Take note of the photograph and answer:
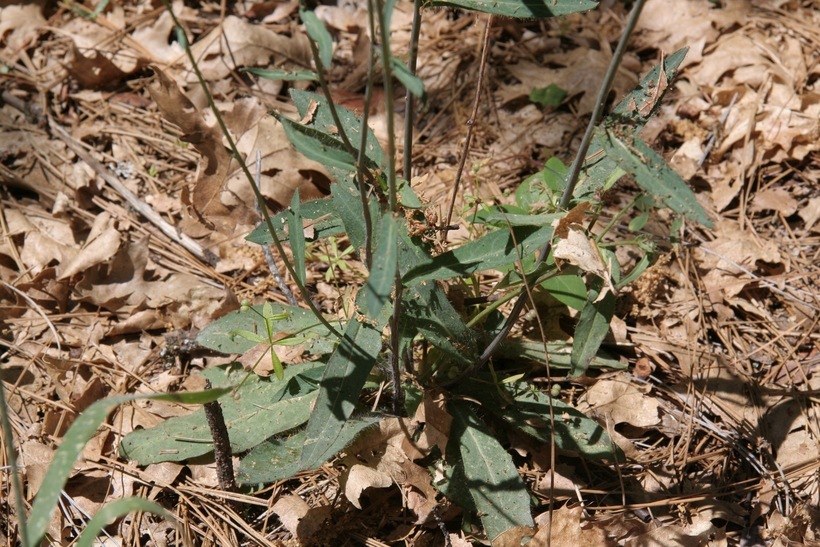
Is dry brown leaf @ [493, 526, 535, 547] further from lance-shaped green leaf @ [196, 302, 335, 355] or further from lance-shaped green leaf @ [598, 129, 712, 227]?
lance-shaped green leaf @ [598, 129, 712, 227]

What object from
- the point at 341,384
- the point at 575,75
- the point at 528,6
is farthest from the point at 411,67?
the point at 575,75

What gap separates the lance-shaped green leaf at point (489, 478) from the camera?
5.70ft

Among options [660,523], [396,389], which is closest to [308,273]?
[396,389]

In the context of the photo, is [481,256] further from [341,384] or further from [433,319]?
[341,384]

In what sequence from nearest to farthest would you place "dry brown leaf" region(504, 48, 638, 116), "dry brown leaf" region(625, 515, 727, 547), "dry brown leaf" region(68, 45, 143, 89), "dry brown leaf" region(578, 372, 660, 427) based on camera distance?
"dry brown leaf" region(625, 515, 727, 547) → "dry brown leaf" region(578, 372, 660, 427) → "dry brown leaf" region(504, 48, 638, 116) → "dry brown leaf" region(68, 45, 143, 89)

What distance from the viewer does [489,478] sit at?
1.80 meters

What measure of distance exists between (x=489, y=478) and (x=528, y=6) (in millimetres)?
1197

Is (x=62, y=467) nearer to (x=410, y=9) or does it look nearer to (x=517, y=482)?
(x=517, y=482)

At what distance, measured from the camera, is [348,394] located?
1551 millimetres

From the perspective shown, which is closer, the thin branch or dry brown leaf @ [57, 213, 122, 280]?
dry brown leaf @ [57, 213, 122, 280]

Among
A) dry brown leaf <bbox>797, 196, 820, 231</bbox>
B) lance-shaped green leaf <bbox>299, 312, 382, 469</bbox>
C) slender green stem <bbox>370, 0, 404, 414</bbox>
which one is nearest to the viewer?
slender green stem <bbox>370, 0, 404, 414</bbox>

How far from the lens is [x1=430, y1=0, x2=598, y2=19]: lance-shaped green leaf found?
1.41 meters

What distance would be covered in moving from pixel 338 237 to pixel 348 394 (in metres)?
1.17

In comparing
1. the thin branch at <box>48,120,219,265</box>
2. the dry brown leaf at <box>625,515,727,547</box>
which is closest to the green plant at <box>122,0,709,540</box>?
the dry brown leaf at <box>625,515,727,547</box>
